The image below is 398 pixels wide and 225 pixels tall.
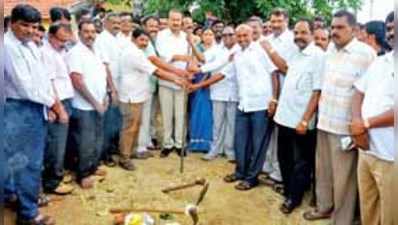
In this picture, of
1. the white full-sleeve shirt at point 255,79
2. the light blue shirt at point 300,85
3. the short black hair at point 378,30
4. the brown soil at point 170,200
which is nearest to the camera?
the short black hair at point 378,30

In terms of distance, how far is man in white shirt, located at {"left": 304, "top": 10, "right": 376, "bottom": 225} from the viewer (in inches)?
168

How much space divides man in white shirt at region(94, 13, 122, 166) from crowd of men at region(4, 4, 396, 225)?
14 millimetres

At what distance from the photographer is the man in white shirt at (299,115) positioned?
484 cm

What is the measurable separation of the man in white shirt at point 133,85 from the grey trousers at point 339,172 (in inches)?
92.5

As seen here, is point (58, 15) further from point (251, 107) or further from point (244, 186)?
point (244, 186)

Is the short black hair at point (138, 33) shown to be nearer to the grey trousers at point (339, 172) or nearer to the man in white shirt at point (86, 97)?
the man in white shirt at point (86, 97)

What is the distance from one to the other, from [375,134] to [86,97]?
9.14 feet

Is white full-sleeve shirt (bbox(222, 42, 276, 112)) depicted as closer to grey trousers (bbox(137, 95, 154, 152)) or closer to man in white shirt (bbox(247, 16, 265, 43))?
man in white shirt (bbox(247, 16, 265, 43))

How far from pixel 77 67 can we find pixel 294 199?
2.35m

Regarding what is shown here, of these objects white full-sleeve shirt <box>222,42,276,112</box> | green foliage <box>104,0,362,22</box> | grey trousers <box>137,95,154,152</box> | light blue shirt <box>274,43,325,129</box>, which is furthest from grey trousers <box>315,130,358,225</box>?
green foliage <box>104,0,362,22</box>

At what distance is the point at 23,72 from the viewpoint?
401cm

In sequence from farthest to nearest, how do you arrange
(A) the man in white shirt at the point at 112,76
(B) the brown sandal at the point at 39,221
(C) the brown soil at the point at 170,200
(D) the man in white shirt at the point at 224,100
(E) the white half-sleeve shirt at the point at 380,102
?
(D) the man in white shirt at the point at 224,100, (A) the man in white shirt at the point at 112,76, (C) the brown soil at the point at 170,200, (B) the brown sandal at the point at 39,221, (E) the white half-sleeve shirt at the point at 380,102

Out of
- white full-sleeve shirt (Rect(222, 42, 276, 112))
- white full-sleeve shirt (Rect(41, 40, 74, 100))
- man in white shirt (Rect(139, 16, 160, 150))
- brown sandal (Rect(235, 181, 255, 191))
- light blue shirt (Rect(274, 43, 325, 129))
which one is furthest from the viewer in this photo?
man in white shirt (Rect(139, 16, 160, 150))

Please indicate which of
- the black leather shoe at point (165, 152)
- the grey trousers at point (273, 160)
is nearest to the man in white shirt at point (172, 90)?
the black leather shoe at point (165, 152)
